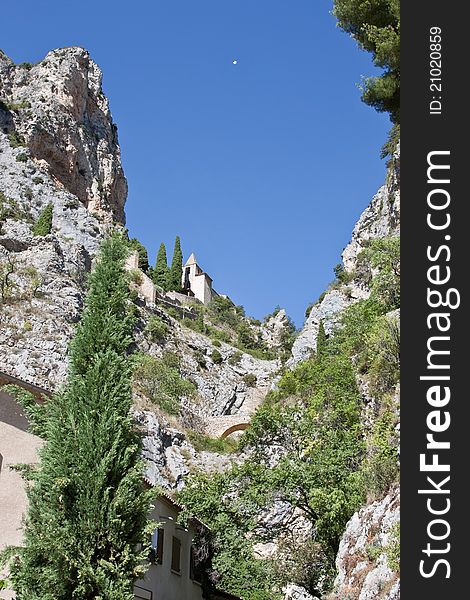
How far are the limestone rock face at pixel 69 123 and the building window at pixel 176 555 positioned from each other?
144ft

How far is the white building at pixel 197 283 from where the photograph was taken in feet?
297

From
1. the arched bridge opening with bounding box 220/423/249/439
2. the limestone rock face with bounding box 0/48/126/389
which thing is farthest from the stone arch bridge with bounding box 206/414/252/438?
the limestone rock face with bounding box 0/48/126/389

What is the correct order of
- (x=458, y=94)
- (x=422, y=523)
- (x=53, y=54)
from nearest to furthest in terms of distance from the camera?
1. (x=422, y=523)
2. (x=458, y=94)
3. (x=53, y=54)

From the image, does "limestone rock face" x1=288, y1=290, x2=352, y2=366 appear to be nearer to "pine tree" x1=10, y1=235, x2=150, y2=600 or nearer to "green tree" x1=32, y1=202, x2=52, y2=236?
"green tree" x1=32, y1=202, x2=52, y2=236

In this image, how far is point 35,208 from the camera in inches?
1992

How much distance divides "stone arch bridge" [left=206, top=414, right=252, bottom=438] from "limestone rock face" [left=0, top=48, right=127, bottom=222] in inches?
1024

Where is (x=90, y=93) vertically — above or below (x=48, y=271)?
above

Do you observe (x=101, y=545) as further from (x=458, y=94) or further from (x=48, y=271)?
(x=48, y=271)

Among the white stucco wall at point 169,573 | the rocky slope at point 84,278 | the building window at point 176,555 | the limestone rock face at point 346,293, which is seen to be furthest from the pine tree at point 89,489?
the limestone rock face at point 346,293

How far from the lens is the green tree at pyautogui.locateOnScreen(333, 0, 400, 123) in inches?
654

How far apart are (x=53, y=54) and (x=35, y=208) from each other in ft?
72.3

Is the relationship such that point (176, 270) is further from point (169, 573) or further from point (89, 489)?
point (89, 489)

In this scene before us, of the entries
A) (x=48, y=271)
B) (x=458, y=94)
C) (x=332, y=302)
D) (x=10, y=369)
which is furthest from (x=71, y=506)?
(x=332, y=302)

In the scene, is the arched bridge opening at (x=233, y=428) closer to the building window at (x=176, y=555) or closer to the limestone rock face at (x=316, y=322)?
the limestone rock face at (x=316, y=322)
